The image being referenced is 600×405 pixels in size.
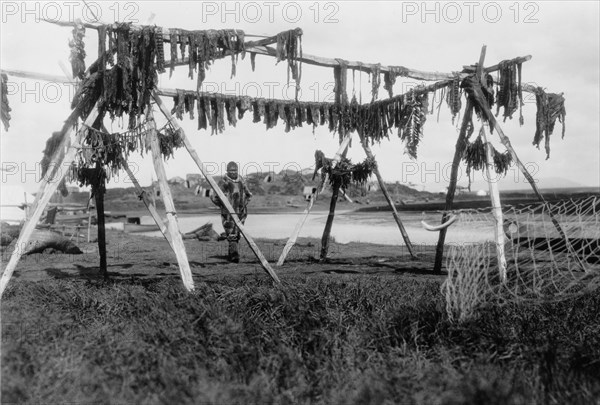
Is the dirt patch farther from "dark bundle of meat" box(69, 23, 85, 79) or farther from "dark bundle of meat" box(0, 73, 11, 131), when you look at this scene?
"dark bundle of meat" box(69, 23, 85, 79)

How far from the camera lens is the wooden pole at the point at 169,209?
9219mm

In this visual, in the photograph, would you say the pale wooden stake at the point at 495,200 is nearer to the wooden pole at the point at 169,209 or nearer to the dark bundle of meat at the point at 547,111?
the dark bundle of meat at the point at 547,111

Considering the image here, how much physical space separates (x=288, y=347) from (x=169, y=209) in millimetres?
3609

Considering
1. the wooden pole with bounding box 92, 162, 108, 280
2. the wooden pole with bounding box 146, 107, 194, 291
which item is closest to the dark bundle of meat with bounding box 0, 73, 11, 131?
the wooden pole with bounding box 92, 162, 108, 280

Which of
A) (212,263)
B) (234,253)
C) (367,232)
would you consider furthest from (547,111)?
(367,232)

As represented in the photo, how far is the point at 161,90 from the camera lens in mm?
11367

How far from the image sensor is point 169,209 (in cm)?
941

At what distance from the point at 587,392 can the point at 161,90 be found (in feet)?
28.6

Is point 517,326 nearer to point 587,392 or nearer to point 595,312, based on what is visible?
point 595,312

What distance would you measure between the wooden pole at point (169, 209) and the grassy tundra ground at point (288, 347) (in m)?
0.28

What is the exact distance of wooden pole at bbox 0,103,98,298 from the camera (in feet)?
27.9

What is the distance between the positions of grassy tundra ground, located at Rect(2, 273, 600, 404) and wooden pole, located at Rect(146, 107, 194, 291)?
0.28 metres

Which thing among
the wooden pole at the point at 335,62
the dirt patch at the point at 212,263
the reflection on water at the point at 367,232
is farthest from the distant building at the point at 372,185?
the wooden pole at the point at 335,62

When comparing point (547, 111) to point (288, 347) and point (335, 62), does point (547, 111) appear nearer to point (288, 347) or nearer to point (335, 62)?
point (335, 62)
